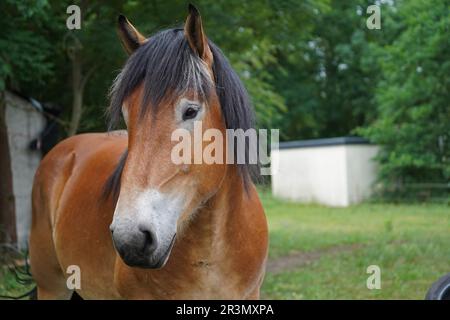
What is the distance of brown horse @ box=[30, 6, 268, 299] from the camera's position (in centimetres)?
203

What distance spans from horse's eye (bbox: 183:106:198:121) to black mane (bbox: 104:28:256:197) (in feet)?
0.23

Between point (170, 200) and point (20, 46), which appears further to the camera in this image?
point (20, 46)

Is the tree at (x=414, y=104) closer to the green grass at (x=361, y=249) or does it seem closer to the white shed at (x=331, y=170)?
the white shed at (x=331, y=170)

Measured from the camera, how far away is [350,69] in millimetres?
27047

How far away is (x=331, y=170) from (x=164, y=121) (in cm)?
1544

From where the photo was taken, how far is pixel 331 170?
56.4 ft

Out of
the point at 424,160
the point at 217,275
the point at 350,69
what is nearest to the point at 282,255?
the point at 217,275

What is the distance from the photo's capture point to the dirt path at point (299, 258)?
300 inches

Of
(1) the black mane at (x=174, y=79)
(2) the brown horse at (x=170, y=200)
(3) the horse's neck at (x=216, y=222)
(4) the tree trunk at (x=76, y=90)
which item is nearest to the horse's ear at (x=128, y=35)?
(2) the brown horse at (x=170, y=200)

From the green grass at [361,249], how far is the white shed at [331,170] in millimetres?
1727

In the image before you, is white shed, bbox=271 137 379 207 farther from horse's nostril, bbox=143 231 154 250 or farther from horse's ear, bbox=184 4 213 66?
horse's nostril, bbox=143 231 154 250

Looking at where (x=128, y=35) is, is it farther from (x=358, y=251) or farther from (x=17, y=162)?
(x=358, y=251)

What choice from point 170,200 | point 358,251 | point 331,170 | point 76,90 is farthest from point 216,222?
point 331,170
